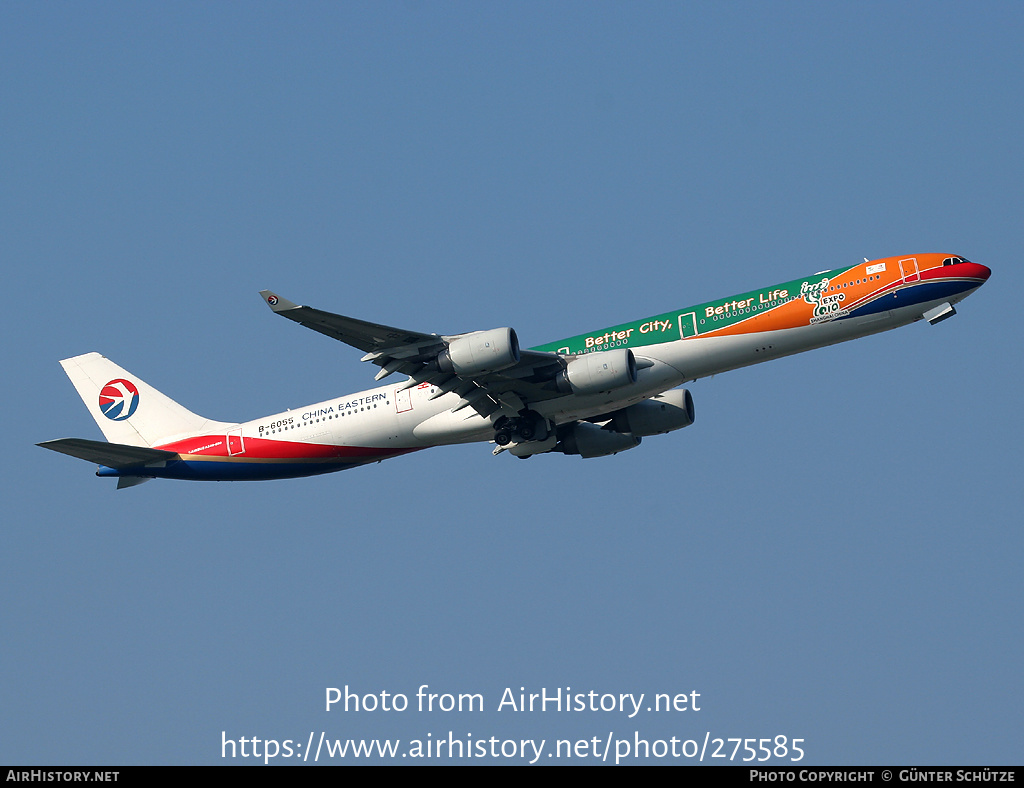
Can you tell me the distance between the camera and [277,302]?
37938 millimetres

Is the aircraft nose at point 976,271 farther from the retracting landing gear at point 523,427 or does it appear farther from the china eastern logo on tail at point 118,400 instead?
the china eastern logo on tail at point 118,400

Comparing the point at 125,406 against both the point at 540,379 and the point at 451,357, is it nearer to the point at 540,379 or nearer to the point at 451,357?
the point at 451,357

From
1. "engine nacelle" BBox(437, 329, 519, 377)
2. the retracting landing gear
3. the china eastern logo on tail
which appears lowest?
the retracting landing gear

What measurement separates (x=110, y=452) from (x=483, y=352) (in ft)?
54.6

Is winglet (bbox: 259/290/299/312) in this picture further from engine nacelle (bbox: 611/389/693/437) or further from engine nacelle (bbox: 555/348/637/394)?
engine nacelle (bbox: 611/389/693/437)

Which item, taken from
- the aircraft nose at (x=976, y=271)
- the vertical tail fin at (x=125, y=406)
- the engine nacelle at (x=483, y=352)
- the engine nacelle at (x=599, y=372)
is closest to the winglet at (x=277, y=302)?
the engine nacelle at (x=483, y=352)

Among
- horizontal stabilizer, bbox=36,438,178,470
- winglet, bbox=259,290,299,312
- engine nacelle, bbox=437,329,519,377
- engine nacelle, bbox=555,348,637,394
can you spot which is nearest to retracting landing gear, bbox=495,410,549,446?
engine nacelle, bbox=555,348,637,394

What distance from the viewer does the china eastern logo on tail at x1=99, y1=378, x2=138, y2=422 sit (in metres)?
52.1

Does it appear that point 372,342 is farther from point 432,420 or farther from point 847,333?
point 847,333

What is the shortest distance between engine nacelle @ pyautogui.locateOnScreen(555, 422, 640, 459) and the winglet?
14606 mm
